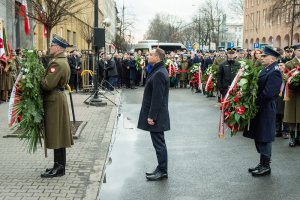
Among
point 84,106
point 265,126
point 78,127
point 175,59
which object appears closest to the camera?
point 265,126

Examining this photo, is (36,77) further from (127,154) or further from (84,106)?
(84,106)

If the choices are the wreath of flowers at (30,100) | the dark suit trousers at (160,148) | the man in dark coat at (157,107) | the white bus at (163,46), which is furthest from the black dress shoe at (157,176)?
the white bus at (163,46)

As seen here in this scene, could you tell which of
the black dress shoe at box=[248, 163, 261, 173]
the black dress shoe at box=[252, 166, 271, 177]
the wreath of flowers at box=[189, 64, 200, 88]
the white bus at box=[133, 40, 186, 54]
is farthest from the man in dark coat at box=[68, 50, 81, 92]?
the white bus at box=[133, 40, 186, 54]

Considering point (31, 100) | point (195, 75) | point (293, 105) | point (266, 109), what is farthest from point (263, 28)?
point (31, 100)

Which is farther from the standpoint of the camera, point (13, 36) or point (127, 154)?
point (13, 36)

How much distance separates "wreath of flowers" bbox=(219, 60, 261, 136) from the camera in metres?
6.86

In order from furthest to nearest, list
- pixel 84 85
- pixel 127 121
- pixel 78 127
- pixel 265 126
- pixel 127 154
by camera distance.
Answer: pixel 84 85 < pixel 127 121 < pixel 78 127 < pixel 127 154 < pixel 265 126

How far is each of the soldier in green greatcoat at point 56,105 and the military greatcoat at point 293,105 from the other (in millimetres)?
4722

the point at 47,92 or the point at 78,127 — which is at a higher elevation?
the point at 47,92

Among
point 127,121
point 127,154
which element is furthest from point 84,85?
point 127,154

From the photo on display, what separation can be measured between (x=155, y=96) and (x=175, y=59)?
62.8ft

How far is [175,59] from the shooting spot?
2556cm

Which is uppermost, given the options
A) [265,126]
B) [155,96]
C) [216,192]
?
[155,96]

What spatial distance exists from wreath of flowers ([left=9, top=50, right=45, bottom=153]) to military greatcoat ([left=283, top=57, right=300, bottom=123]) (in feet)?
16.7
